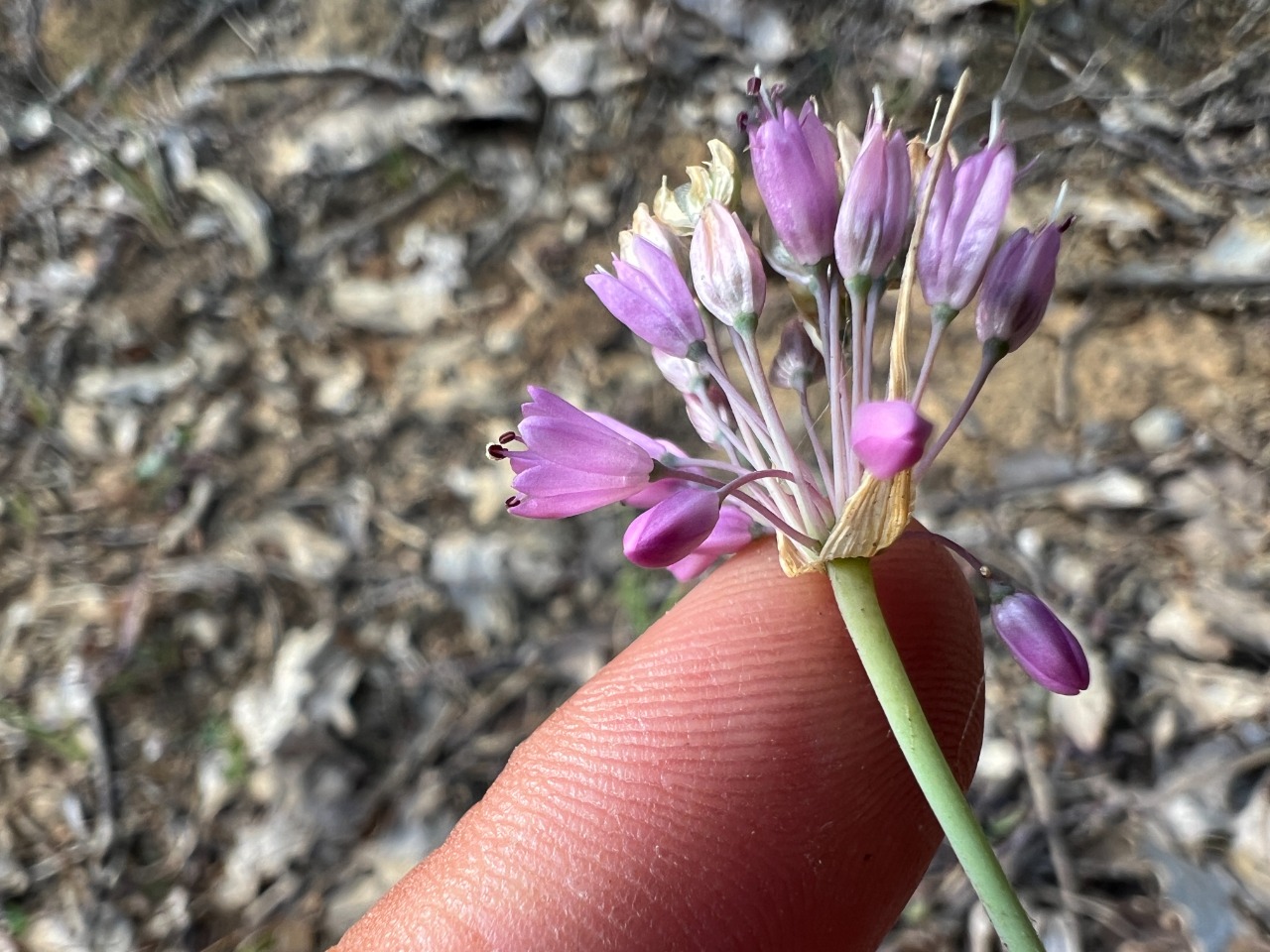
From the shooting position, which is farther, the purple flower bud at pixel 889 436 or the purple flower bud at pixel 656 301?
the purple flower bud at pixel 656 301

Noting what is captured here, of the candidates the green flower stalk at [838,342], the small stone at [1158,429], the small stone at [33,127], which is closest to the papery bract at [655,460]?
the green flower stalk at [838,342]

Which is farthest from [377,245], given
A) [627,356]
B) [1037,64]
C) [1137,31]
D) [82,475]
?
[1137,31]

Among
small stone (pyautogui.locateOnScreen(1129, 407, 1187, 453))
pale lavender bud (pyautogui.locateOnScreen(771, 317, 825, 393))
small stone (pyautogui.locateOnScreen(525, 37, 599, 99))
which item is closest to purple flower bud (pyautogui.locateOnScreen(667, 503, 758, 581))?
pale lavender bud (pyautogui.locateOnScreen(771, 317, 825, 393))

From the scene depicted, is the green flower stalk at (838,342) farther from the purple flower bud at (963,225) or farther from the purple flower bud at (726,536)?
the purple flower bud at (726,536)

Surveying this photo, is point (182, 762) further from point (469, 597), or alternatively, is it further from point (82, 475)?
point (82, 475)

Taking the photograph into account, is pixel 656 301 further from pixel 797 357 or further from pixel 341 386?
pixel 341 386

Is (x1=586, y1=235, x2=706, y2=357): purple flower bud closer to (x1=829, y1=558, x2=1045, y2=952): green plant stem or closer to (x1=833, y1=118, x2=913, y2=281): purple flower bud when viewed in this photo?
(x1=833, y1=118, x2=913, y2=281): purple flower bud

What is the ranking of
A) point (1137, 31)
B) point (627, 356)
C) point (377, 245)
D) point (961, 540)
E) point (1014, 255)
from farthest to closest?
1. point (377, 245)
2. point (627, 356)
3. point (1137, 31)
4. point (961, 540)
5. point (1014, 255)
